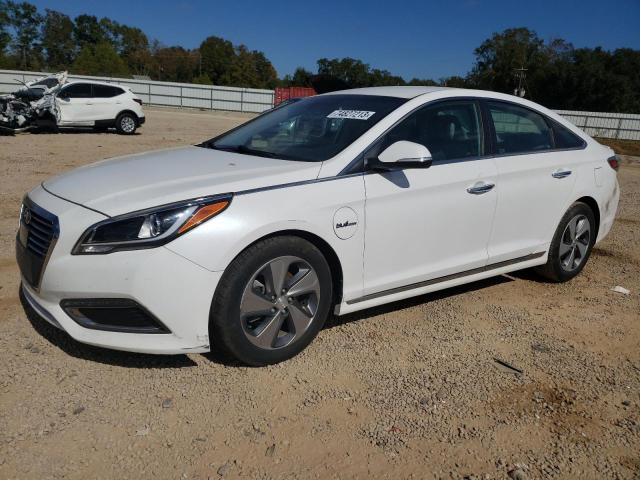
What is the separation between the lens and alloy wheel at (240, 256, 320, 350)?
3.12 metres

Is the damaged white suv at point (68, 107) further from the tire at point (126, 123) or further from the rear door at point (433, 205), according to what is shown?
the rear door at point (433, 205)

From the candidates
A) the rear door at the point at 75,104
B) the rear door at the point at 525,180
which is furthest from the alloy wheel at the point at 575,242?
the rear door at the point at 75,104

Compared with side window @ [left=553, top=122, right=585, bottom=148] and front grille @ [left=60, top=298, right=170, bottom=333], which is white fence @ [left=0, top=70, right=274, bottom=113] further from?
front grille @ [left=60, top=298, right=170, bottom=333]

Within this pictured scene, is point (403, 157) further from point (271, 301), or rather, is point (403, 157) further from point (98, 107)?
point (98, 107)

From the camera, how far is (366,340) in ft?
12.3

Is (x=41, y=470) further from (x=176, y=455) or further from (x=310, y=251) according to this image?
(x=310, y=251)

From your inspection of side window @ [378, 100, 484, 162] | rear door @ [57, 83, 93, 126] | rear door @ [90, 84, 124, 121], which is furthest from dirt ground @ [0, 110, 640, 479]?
rear door @ [90, 84, 124, 121]

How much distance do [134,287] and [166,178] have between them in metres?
0.72

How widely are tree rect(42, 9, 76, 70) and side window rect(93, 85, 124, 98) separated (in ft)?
267

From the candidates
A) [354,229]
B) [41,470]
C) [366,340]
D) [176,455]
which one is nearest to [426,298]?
[366,340]

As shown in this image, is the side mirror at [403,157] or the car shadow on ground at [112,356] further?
the side mirror at [403,157]

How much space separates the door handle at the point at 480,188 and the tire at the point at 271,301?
51.2 inches

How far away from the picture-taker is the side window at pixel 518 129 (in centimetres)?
→ 432

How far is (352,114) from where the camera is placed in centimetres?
390
